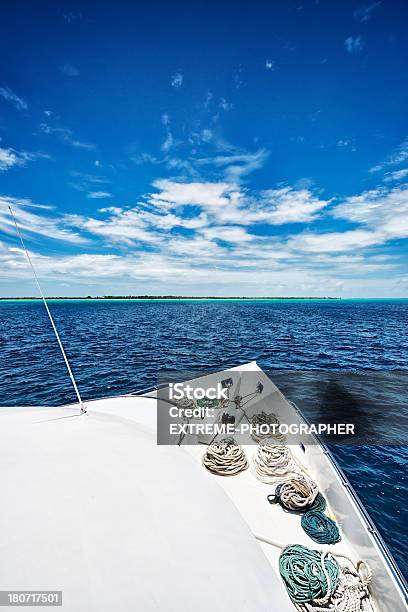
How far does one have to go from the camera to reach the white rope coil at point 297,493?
668 centimetres

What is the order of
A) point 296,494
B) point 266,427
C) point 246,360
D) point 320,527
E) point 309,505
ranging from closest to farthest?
point 320,527 < point 309,505 < point 296,494 < point 266,427 < point 246,360

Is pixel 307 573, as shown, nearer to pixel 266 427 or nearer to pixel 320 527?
pixel 320 527

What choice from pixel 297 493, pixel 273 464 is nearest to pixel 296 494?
pixel 297 493

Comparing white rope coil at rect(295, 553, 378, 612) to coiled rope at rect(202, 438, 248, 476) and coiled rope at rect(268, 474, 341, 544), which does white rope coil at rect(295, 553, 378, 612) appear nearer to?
coiled rope at rect(268, 474, 341, 544)

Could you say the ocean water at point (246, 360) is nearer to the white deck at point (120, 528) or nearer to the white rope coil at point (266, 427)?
the white rope coil at point (266, 427)

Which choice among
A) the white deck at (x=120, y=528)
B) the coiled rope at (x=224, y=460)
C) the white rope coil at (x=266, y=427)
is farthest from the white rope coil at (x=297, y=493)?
the white rope coil at (x=266, y=427)

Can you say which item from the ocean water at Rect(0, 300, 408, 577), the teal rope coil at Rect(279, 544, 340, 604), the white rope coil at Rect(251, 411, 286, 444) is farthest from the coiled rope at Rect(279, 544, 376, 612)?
the white rope coil at Rect(251, 411, 286, 444)

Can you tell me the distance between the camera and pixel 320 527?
6.26 m

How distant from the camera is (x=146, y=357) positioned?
29.3 metres

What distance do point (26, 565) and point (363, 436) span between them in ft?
51.7

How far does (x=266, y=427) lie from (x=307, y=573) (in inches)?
211

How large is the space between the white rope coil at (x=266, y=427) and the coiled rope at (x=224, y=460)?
4.96 feet

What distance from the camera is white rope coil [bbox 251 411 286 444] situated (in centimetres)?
958

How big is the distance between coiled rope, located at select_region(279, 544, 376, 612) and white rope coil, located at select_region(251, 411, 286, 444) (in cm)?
409
